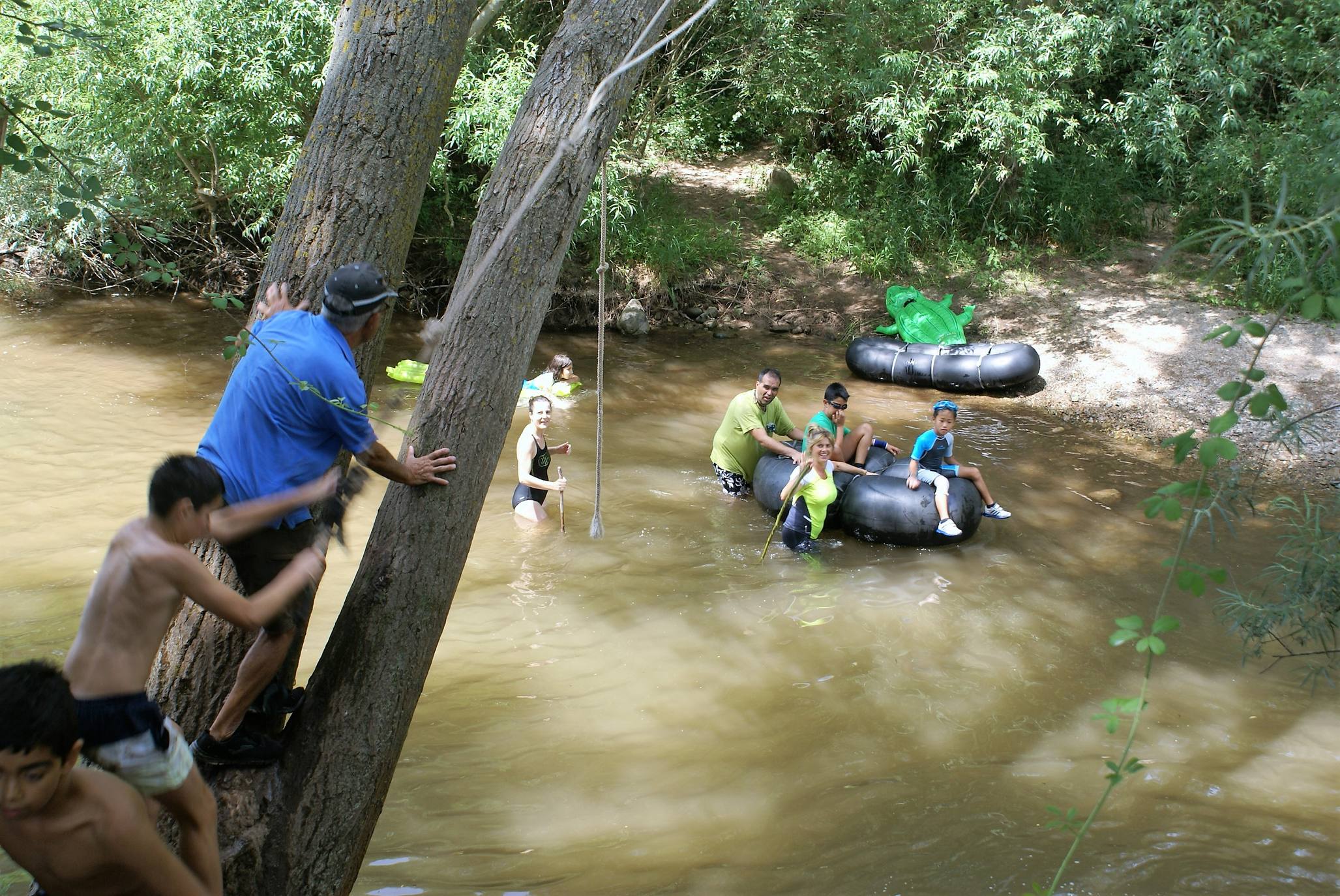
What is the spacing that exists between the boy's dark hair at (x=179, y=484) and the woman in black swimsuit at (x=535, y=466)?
4888 millimetres

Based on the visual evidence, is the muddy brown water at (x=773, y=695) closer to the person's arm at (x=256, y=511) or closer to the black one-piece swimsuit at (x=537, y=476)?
the black one-piece swimsuit at (x=537, y=476)

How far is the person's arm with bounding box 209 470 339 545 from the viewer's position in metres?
3.13

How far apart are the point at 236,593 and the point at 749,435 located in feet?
20.7

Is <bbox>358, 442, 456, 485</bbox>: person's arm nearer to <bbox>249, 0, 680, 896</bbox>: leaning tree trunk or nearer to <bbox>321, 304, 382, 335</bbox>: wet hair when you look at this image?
<bbox>249, 0, 680, 896</bbox>: leaning tree trunk

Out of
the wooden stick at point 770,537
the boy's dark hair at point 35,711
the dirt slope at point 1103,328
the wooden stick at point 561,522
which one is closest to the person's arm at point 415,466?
the boy's dark hair at point 35,711

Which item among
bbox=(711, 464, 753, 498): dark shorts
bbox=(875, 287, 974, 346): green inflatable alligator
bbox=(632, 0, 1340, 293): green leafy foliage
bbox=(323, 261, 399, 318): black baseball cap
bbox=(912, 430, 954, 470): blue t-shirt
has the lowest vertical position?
bbox=(711, 464, 753, 498): dark shorts

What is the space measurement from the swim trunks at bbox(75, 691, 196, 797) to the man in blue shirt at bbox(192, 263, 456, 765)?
439 millimetres

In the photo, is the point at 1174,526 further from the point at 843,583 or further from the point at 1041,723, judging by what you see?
the point at 1041,723

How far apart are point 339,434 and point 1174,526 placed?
768 centimetres

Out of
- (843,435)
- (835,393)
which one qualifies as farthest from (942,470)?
(835,393)

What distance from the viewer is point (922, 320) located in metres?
13.9

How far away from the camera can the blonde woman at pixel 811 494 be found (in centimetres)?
800

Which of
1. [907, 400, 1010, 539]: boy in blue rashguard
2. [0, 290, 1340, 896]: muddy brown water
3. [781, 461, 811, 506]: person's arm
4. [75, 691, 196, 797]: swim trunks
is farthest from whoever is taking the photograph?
[907, 400, 1010, 539]: boy in blue rashguard

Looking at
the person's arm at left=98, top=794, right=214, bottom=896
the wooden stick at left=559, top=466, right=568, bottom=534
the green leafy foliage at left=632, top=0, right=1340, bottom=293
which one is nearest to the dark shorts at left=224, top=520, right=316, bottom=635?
the person's arm at left=98, top=794, right=214, bottom=896
